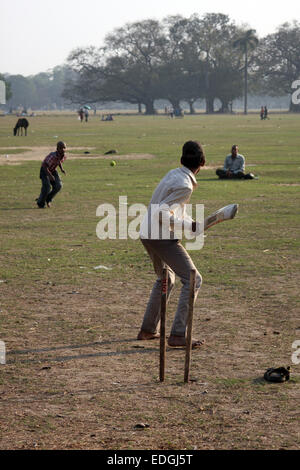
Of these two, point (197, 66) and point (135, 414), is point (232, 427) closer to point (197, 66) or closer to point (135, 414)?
point (135, 414)

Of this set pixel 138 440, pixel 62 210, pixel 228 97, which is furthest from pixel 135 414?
pixel 228 97

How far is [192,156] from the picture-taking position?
6.79 metres

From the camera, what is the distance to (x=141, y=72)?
12162 centimetres

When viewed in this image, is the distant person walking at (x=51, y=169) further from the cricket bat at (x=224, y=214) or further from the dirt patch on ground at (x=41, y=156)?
the dirt patch on ground at (x=41, y=156)

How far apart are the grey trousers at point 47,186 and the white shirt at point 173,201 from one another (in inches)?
384

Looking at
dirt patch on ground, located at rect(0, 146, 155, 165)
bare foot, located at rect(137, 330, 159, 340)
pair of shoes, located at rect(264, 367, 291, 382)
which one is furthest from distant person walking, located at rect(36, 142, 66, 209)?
dirt patch on ground, located at rect(0, 146, 155, 165)

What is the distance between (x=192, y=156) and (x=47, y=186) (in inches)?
398

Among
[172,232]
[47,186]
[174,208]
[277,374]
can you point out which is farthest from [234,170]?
[277,374]

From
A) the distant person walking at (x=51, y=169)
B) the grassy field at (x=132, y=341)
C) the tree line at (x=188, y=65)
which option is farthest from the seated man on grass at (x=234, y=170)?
the tree line at (x=188, y=65)

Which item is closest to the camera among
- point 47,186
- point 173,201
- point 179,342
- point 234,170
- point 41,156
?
point 173,201

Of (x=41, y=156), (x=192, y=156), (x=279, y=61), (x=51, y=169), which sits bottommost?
(x=41, y=156)

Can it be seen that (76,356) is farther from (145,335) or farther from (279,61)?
(279,61)

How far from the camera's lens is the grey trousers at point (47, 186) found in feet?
53.9
